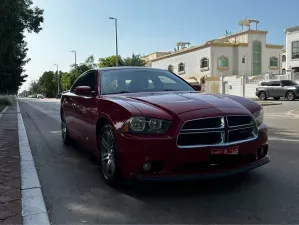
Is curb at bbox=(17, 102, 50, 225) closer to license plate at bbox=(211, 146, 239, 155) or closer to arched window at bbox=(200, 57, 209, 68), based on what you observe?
license plate at bbox=(211, 146, 239, 155)

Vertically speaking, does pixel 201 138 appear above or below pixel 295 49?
below

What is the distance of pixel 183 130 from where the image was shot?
3986 mm

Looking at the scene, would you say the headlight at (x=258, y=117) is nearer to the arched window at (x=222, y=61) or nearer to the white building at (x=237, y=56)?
the white building at (x=237, y=56)

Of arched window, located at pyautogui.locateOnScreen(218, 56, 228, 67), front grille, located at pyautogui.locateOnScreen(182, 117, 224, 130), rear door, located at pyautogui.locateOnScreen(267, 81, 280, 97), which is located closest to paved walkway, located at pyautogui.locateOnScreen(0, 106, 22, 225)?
front grille, located at pyautogui.locateOnScreen(182, 117, 224, 130)

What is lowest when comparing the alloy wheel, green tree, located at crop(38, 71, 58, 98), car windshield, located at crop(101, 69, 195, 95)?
the alloy wheel

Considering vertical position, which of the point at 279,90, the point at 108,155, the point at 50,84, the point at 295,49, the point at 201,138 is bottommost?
the point at 108,155

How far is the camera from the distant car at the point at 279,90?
27812mm

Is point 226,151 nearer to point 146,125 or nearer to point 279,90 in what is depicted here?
point 146,125

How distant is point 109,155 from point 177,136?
1097 millimetres

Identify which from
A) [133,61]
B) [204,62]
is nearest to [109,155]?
[204,62]

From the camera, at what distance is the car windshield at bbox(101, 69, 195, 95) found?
554cm

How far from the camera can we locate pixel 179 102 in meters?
4.42

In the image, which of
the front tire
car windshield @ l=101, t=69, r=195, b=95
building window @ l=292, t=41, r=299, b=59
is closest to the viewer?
the front tire

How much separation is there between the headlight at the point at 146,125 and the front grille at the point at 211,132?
0.20 meters
